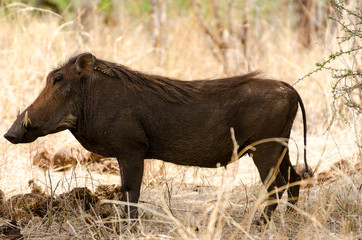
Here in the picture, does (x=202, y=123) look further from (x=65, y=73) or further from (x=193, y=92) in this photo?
(x=65, y=73)

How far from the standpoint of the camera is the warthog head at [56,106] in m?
3.46

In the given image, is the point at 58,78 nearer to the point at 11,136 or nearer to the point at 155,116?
the point at 11,136

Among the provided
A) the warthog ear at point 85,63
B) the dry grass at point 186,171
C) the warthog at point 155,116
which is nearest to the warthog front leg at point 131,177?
the warthog at point 155,116

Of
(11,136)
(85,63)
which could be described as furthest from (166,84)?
(11,136)

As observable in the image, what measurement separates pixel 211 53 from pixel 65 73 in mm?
6389

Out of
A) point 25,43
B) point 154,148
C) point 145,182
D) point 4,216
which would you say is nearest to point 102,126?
point 154,148

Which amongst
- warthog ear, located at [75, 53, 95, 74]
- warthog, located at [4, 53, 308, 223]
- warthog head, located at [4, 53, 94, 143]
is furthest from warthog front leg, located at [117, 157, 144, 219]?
warthog ear, located at [75, 53, 95, 74]

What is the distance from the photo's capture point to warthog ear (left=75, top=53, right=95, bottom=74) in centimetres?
355

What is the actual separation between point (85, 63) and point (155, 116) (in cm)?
57

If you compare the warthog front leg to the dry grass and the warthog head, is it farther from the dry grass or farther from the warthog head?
the warthog head

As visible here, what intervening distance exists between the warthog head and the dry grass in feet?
1.56

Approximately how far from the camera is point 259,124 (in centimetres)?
355

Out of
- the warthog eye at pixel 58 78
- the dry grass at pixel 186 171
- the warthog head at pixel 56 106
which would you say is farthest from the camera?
the warthog eye at pixel 58 78

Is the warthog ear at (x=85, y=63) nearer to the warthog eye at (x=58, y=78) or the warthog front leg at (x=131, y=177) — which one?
the warthog eye at (x=58, y=78)
